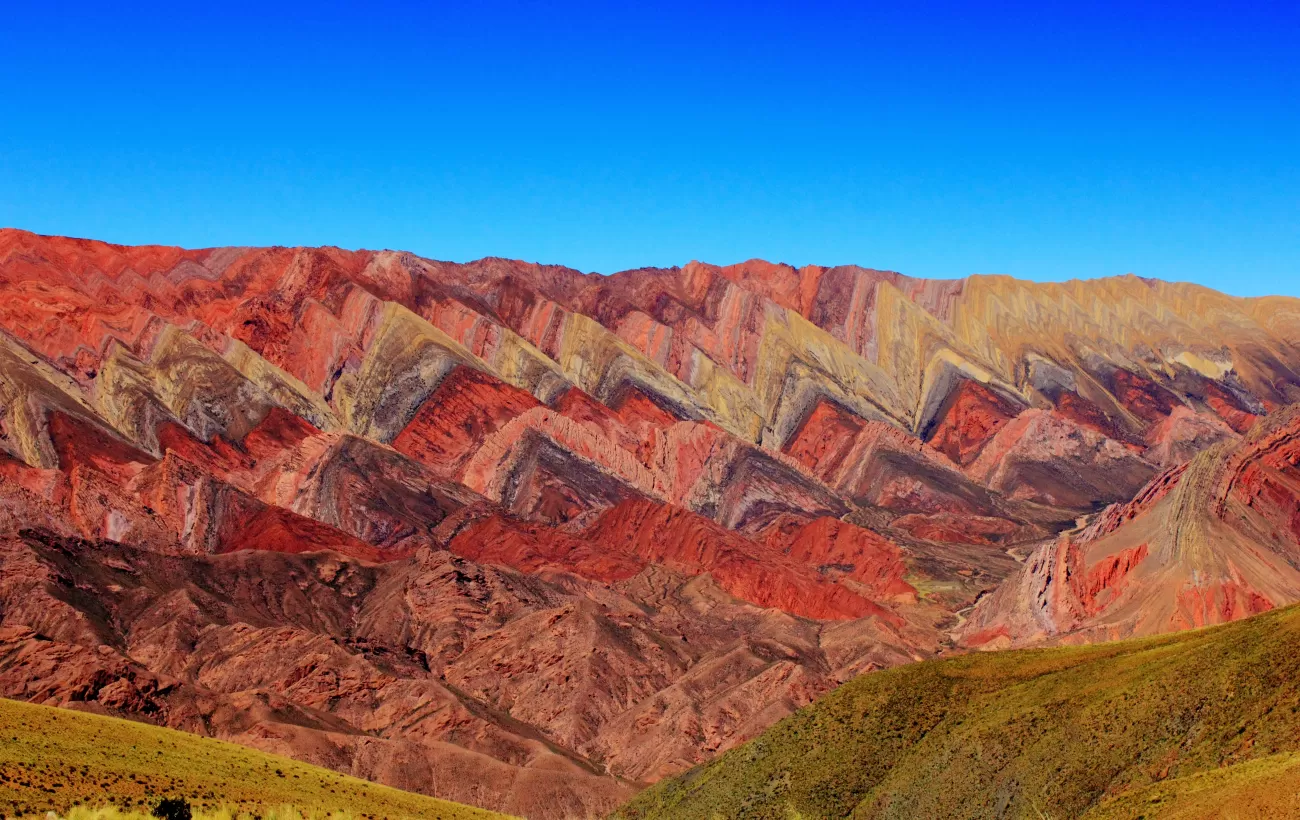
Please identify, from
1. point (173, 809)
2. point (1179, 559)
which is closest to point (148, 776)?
point (173, 809)

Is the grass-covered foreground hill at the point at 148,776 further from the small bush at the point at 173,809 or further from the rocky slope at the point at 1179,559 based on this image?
the rocky slope at the point at 1179,559

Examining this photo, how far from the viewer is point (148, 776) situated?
4712 cm

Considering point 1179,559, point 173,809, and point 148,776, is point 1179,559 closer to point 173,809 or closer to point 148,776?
point 148,776

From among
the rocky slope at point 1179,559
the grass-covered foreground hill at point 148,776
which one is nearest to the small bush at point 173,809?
the grass-covered foreground hill at point 148,776

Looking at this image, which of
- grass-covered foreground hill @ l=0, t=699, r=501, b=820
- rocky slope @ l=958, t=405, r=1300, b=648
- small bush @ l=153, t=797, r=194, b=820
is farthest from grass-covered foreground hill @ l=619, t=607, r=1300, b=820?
rocky slope @ l=958, t=405, r=1300, b=648

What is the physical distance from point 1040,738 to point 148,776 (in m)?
Answer: 28.4

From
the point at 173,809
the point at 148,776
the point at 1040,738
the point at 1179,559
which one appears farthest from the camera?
the point at 1179,559

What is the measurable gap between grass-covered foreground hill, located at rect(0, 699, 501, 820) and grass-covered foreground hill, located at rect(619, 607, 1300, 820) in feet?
42.8

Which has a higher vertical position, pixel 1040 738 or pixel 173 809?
pixel 1040 738

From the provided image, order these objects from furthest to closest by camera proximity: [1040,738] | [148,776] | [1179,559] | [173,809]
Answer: [1179,559] < [1040,738] < [148,776] < [173,809]

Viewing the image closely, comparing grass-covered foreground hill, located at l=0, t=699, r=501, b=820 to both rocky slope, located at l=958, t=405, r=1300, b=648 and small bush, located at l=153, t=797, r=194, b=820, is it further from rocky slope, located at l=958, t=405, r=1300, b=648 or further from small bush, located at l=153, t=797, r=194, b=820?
rocky slope, located at l=958, t=405, r=1300, b=648

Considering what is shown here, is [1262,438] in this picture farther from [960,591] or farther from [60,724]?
[60,724]

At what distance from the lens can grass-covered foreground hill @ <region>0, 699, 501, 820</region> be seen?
4150 cm

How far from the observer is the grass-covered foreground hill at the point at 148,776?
136 feet
